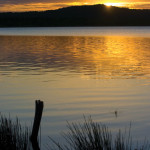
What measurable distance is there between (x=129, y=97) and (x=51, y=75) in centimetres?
971

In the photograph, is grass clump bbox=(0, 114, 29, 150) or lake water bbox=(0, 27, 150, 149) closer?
grass clump bbox=(0, 114, 29, 150)

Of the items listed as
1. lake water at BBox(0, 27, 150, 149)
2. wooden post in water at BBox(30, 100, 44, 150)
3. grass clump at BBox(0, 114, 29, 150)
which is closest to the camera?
grass clump at BBox(0, 114, 29, 150)

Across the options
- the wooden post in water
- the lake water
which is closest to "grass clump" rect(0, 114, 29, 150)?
the wooden post in water

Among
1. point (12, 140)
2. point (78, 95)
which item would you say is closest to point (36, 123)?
point (12, 140)

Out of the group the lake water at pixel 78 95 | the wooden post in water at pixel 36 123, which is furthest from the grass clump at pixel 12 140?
the lake water at pixel 78 95

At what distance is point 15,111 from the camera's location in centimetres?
1967

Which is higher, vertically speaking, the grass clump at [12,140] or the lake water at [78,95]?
the grass clump at [12,140]

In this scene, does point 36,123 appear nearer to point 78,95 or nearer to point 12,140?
point 12,140

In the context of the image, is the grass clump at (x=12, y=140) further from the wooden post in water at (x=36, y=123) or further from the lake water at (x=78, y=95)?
the lake water at (x=78, y=95)

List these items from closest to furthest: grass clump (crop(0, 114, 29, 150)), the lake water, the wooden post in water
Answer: grass clump (crop(0, 114, 29, 150)) → the wooden post in water → the lake water

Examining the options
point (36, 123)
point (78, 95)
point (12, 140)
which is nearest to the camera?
point (12, 140)

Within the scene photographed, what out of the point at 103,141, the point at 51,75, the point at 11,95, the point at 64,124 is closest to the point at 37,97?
the point at 11,95

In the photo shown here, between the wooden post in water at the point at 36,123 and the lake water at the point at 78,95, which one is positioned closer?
the wooden post in water at the point at 36,123

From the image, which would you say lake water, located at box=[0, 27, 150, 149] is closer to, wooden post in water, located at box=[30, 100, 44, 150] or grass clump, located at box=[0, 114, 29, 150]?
wooden post in water, located at box=[30, 100, 44, 150]
